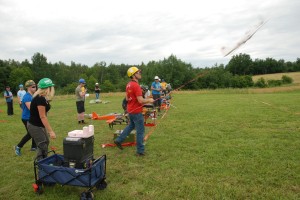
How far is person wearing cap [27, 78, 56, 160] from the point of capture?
15.0 feet

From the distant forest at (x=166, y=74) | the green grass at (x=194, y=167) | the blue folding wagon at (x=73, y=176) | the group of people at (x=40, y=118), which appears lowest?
the green grass at (x=194, y=167)

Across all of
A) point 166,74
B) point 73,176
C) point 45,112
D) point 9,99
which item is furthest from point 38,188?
point 166,74

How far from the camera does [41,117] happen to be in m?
4.56

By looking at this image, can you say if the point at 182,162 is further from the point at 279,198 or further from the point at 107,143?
the point at 107,143

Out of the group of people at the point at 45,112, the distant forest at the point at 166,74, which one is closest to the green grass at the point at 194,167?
the group of people at the point at 45,112

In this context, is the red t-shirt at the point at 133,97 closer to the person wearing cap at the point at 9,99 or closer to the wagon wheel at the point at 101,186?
the wagon wheel at the point at 101,186

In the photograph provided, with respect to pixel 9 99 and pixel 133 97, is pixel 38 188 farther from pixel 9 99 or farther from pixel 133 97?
pixel 9 99

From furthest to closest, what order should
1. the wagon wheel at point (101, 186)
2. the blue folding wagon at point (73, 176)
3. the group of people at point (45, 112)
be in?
the group of people at point (45, 112)
the wagon wheel at point (101, 186)
the blue folding wagon at point (73, 176)

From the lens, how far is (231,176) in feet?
16.1

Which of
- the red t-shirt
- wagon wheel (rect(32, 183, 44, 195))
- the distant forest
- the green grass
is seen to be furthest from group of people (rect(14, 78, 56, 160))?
the distant forest

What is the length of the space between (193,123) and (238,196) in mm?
6781

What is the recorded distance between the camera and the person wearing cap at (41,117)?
458cm

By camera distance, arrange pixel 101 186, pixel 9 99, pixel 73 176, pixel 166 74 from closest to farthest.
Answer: pixel 73 176, pixel 101 186, pixel 9 99, pixel 166 74

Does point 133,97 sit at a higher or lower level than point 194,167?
higher
